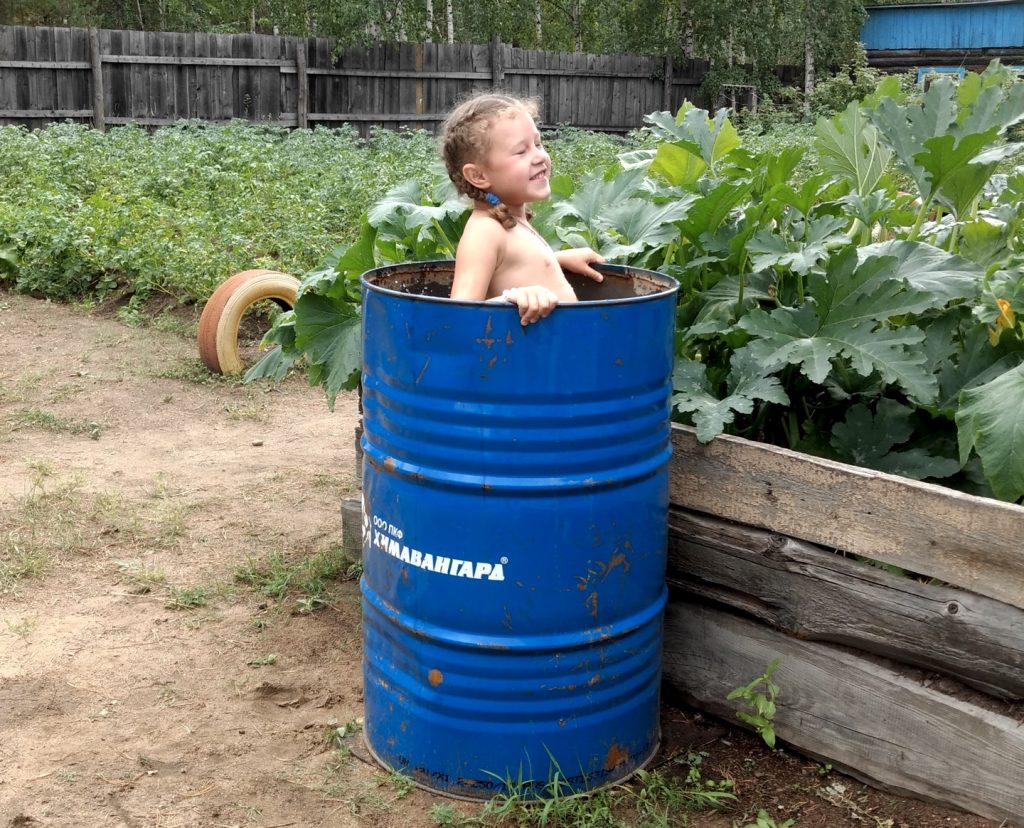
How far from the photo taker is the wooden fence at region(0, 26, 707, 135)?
15383 mm

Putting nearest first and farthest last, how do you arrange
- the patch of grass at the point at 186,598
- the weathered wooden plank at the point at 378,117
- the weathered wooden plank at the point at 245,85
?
the patch of grass at the point at 186,598 → the weathered wooden plank at the point at 245,85 → the weathered wooden plank at the point at 378,117

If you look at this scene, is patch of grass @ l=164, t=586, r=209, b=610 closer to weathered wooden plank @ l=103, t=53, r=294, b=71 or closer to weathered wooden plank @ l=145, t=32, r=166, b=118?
weathered wooden plank @ l=103, t=53, r=294, b=71

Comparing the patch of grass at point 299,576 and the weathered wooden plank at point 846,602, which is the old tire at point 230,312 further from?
the weathered wooden plank at point 846,602

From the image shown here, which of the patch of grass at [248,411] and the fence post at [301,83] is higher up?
the fence post at [301,83]

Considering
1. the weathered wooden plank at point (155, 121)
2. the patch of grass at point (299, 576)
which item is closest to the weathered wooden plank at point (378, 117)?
the weathered wooden plank at point (155, 121)

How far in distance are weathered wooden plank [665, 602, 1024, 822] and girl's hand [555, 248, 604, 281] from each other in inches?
31.0

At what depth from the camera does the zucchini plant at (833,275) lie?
8.11 ft

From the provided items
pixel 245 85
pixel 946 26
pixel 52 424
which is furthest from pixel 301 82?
pixel 946 26

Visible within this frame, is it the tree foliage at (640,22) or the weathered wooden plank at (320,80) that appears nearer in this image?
the weathered wooden plank at (320,80)

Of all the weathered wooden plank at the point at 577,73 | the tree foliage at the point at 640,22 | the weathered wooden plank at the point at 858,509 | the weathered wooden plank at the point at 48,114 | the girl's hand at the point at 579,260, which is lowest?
the weathered wooden plank at the point at 858,509

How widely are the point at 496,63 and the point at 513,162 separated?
56.4 ft

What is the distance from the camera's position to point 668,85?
71.6ft

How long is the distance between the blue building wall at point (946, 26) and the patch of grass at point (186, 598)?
23.8m

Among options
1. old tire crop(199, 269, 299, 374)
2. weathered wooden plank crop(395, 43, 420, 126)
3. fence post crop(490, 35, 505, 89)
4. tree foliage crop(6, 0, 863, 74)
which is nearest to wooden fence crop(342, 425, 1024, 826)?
old tire crop(199, 269, 299, 374)
